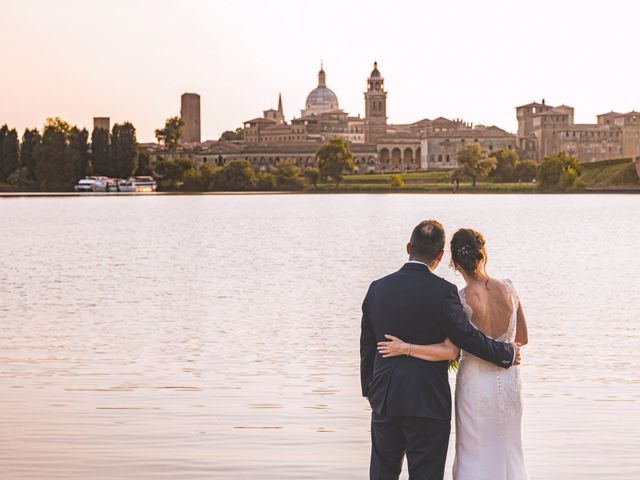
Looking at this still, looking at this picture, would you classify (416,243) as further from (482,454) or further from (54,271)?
(54,271)

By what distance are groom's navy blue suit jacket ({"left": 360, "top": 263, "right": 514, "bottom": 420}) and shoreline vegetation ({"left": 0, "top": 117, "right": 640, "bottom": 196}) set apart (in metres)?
127

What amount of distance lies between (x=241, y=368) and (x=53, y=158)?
394 ft

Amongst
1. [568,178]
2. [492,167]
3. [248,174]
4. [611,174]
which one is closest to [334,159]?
[248,174]

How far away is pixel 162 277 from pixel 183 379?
1786 cm

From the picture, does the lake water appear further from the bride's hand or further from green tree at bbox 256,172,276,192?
green tree at bbox 256,172,276,192

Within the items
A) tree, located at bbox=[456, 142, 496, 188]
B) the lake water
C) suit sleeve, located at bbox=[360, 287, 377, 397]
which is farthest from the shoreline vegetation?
suit sleeve, located at bbox=[360, 287, 377, 397]

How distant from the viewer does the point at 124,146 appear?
133 metres

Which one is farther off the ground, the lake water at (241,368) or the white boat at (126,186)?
the white boat at (126,186)

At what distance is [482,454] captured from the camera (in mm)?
6652

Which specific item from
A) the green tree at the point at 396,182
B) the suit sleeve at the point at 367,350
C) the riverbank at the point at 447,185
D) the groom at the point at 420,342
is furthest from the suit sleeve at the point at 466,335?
the green tree at the point at 396,182

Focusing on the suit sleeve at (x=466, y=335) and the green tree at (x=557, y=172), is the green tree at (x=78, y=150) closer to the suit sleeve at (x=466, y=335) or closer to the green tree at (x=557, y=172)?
the green tree at (x=557, y=172)

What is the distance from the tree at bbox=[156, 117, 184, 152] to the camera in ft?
553

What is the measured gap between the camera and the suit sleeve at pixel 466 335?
6.44m

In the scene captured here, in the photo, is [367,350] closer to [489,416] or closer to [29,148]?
[489,416]
